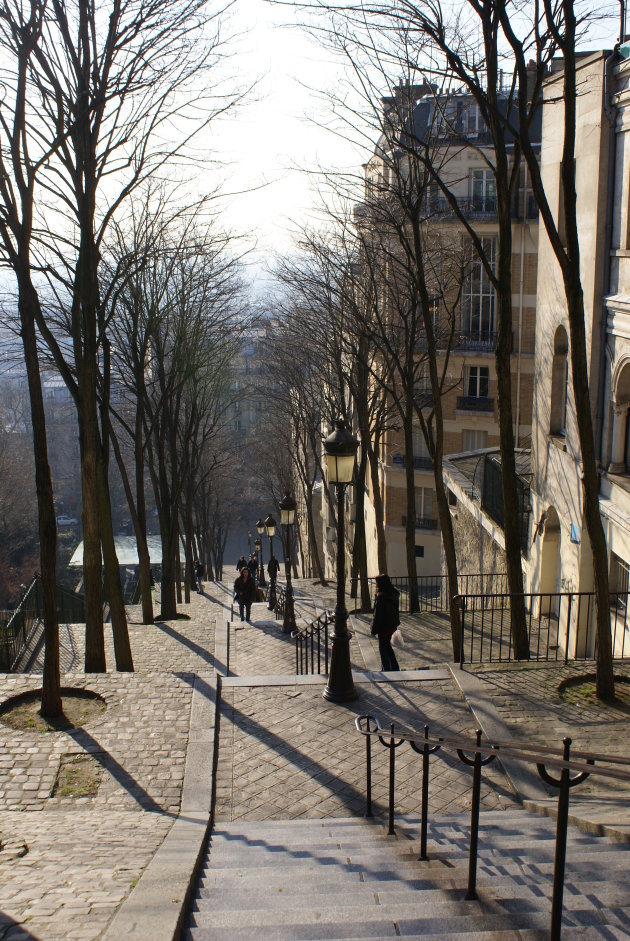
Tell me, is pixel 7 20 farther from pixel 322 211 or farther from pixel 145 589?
pixel 145 589

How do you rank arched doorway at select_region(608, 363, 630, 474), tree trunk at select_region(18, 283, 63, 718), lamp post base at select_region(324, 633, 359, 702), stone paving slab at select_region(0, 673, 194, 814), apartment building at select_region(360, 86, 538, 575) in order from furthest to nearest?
apartment building at select_region(360, 86, 538, 575), arched doorway at select_region(608, 363, 630, 474), lamp post base at select_region(324, 633, 359, 702), tree trunk at select_region(18, 283, 63, 718), stone paving slab at select_region(0, 673, 194, 814)

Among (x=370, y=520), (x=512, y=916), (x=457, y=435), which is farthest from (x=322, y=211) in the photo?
(x=370, y=520)

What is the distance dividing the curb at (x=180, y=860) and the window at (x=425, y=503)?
2601cm

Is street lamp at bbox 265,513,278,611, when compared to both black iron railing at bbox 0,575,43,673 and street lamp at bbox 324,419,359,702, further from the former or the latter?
street lamp at bbox 324,419,359,702

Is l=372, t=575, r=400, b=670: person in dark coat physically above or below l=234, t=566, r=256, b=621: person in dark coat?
above

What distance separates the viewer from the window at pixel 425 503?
34.9m

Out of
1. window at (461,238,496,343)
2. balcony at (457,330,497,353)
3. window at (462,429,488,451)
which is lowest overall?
window at (462,429,488,451)

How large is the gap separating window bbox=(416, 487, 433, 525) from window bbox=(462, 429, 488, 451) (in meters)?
2.40

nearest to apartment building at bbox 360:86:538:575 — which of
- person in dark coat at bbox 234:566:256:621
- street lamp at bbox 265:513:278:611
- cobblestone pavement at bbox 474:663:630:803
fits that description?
street lamp at bbox 265:513:278:611

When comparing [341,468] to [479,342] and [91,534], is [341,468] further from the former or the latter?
[479,342]

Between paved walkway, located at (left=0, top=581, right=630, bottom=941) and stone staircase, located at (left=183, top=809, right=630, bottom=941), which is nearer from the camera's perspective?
stone staircase, located at (left=183, top=809, right=630, bottom=941)

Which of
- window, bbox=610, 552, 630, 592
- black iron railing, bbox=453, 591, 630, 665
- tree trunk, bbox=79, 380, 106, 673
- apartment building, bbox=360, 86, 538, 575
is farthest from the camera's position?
apartment building, bbox=360, 86, 538, 575

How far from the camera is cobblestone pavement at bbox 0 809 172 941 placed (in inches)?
179

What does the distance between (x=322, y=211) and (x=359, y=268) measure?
68.5 inches
